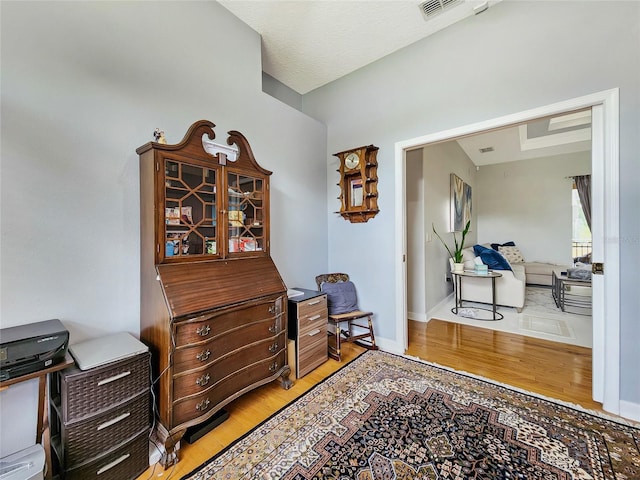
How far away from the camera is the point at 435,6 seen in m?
2.19

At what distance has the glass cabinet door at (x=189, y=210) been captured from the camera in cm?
164

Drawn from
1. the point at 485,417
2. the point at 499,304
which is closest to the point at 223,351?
the point at 485,417

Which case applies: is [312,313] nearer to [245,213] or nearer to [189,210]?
[245,213]

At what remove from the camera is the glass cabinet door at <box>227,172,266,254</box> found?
1959 mm

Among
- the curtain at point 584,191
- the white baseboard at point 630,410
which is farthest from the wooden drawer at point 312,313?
the curtain at point 584,191

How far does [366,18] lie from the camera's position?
7.67ft

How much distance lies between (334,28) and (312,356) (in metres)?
2.99

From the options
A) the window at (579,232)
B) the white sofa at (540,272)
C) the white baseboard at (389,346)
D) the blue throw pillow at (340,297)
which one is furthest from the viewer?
the window at (579,232)

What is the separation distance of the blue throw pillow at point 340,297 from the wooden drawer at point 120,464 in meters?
1.79

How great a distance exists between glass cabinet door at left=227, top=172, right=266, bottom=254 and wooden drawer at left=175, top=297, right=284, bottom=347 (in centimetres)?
44

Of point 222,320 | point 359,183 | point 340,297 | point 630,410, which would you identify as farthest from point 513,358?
point 222,320

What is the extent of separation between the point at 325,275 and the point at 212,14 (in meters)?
2.58

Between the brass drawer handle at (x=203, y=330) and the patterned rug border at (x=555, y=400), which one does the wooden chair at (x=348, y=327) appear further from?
the brass drawer handle at (x=203, y=330)

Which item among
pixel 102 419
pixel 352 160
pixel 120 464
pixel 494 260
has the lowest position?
pixel 120 464
